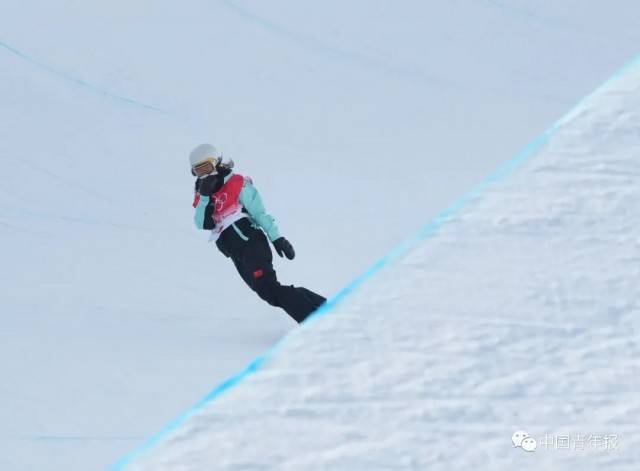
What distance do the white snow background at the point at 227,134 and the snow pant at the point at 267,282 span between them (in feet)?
0.55

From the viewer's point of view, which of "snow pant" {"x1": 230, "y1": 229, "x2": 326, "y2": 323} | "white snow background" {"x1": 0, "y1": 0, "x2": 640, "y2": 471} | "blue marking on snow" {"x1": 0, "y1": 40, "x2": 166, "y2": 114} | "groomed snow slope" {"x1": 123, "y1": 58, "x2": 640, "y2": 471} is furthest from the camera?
"blue marking on snow" {"x1": 0, "y1": 40, "x2": 166, "y2": 114}

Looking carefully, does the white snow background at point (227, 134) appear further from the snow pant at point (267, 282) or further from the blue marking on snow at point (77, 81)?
the snow pant at point (267, 282)

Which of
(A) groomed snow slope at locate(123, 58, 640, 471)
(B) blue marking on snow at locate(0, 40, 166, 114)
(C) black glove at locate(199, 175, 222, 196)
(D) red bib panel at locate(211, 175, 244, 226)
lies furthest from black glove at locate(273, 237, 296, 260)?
(A) groomed snow slope at locate(123, 58, 640, 471)

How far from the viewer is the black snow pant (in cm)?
490

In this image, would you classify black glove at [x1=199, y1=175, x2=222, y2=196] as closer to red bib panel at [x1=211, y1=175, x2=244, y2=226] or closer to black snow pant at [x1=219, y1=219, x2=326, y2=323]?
red bib panel at [x1=211, y1=175, x2=244, y2=226]

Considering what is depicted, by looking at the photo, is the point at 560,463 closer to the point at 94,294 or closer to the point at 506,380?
Answer: the point at 506,380

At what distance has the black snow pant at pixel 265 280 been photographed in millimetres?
4898

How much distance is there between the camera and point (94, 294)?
18.6 feet

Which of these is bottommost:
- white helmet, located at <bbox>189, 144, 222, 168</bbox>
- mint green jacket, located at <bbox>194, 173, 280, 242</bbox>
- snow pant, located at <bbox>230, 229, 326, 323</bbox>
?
snow pant, located at <bbox>230, 229, 326, 323</bbox>

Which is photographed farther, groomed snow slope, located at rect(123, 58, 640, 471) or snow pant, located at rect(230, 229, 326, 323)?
snow pant, located at rect(230, 229, 326, 323)

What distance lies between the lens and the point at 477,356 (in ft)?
5.88

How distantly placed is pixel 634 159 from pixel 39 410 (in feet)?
8.99

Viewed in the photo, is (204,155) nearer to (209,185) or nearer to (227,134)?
(209,185)

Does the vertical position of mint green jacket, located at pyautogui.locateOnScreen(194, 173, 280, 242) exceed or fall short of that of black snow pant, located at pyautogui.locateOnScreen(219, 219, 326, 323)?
it exceeds it
